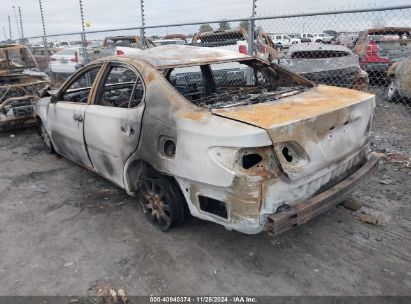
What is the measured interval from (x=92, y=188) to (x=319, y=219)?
9.14 feet

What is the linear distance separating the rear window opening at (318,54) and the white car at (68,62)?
8.36m

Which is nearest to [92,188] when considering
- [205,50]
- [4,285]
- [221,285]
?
[4,285]

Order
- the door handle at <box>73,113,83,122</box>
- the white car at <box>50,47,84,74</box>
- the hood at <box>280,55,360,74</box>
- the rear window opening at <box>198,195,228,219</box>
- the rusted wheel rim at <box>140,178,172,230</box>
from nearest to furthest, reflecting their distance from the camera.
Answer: the rear window opening at <box>198,195,228,219</box> < the rusted wheel rim at <box>140,178,172,230</box> < the door handle at <box>73,113,83,122</box> < the hood at <box>280,55,360,74</box> < the white car at <box>50,47,84,74</box>

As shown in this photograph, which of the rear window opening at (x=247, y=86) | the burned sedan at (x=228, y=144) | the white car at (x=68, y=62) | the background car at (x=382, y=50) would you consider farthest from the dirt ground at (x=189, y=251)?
the white car at (x=68, y=62)

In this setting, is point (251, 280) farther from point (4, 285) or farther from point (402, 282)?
point (4, 285)

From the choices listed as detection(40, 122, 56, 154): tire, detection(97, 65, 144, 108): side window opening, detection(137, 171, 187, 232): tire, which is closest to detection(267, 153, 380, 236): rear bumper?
detection(137, 171, 187, 232): tire

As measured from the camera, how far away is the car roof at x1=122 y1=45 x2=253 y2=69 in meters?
3.78

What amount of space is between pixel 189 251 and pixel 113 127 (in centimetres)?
146

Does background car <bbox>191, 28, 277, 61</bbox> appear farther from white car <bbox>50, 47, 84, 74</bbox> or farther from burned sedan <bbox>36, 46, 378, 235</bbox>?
burned sedan <bbox>36, 46, 378, 235</bbox>

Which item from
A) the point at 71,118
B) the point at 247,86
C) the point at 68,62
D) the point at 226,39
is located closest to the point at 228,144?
the point at 247,86

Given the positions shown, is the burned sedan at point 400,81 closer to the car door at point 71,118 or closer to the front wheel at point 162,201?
the car door at point 71,118

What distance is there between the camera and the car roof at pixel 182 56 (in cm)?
378

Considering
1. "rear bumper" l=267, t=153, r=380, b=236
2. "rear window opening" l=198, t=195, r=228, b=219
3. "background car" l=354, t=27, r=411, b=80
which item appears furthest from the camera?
"background car" l=354, t=27, r=411, b=80

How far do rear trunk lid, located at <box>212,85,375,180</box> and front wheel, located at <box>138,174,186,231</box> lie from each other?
853 millimetres
